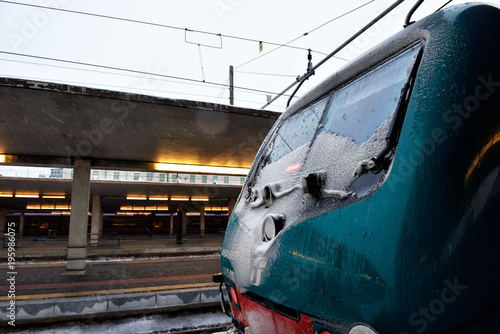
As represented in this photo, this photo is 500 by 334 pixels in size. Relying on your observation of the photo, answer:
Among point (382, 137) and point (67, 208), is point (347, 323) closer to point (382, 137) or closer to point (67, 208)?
point (382, 137)

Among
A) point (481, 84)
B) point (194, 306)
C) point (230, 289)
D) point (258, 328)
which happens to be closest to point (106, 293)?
point (194, 306)

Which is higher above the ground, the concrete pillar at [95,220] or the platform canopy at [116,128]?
the platform canopy at [116,128]

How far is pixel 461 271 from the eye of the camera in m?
1.01

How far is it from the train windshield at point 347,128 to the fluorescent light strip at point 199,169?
10272 mm

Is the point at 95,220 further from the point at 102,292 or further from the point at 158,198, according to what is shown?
the point at 102,292

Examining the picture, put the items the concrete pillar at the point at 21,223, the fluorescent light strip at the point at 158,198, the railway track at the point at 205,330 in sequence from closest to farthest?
the railway track at the point at 205,330 → the fluorescent light strip at the point at 158,198 → the concrete pillar at the point at 21,223

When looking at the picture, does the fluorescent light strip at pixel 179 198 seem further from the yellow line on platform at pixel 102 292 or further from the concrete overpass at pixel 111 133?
the yellow line on platform at pixel 102 292

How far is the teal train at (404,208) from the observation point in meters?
1.02

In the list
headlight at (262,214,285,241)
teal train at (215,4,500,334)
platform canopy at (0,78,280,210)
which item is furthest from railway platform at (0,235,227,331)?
headlight at (262,214,285,241)

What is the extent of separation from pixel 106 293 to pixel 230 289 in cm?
630

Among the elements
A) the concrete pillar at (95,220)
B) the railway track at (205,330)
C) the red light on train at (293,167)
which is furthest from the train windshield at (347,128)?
the concrete pillar at (95,220)

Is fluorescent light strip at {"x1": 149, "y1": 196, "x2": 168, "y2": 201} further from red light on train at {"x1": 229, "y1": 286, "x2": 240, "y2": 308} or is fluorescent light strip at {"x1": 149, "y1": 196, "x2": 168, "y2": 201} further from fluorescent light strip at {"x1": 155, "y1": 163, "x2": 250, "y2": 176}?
red light on train at {"x1": 229, "y1": 286, "x2": 240, "y2": 308}

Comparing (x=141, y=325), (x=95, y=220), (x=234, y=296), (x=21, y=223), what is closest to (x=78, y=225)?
(x=141, y=325)

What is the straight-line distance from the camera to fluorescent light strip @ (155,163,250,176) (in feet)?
39.8
